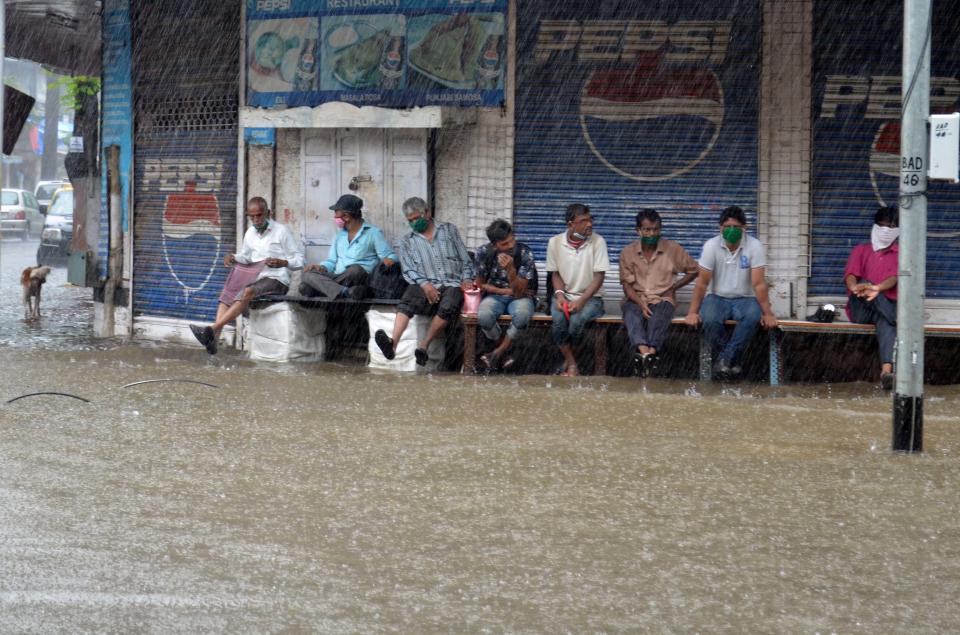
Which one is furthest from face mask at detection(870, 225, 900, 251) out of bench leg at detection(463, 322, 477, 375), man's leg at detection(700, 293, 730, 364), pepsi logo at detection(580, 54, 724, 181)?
bench leg at detection(463, 322, 477, 375)

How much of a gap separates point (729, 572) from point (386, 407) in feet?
13.8

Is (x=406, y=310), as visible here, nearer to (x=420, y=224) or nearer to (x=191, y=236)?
(x=420, y=224)

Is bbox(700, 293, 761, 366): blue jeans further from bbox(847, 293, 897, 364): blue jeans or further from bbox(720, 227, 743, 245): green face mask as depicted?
bbox(847, 293, 897, 364): blue jeans

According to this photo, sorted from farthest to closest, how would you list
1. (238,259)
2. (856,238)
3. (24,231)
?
(24,231)
(238,259)
(856,238)

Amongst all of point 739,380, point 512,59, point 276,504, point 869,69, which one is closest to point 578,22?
point 512,59

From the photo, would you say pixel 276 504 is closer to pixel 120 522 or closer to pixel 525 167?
pixel 120 522

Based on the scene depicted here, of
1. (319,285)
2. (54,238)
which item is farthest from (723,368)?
(54,238)

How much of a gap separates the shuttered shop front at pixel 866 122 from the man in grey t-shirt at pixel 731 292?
3.88 ft

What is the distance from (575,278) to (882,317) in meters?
2.40

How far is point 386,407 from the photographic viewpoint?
8867 millimetres

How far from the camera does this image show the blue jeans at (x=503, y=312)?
426 inches

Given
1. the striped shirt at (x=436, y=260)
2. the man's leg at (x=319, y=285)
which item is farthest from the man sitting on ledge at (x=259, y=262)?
the striped shirt at (x=436, y=260)

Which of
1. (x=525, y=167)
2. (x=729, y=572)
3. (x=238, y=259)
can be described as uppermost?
(x=525, y=167)

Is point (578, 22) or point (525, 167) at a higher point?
point (578, 22)
